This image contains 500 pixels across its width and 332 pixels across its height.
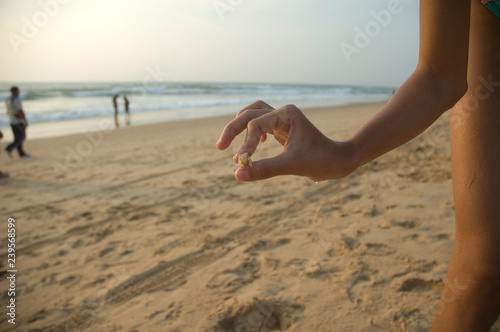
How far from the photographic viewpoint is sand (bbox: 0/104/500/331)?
6.77 feet

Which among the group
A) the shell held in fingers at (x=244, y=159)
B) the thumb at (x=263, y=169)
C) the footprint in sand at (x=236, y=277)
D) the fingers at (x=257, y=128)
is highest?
the fingers at (x=257, y=128)

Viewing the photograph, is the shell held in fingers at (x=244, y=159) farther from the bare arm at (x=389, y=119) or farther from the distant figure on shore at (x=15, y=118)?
the distant figure on shore at (x=15, y=118)

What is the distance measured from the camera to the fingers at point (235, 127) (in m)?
1.00

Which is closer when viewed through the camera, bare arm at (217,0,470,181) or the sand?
bare arm at (217,0,470,181)

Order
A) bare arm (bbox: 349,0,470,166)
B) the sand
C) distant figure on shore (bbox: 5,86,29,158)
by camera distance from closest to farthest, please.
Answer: bare arm (bbox: 349,0,470,166) → the sand → distant figure on shore (bbox: 5,86,29,158)

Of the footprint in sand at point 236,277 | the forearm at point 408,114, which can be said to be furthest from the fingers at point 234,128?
the footprint in sand at point 236,277

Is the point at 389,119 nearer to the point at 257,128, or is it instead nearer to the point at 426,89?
the point at 426,89

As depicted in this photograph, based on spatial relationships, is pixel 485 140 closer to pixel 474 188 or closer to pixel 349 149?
pixel 474 188

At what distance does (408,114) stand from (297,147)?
38 cm

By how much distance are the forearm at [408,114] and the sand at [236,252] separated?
1.26m

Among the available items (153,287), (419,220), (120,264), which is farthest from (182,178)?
(419,220)

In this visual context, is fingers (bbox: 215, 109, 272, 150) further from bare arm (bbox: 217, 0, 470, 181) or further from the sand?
the sand

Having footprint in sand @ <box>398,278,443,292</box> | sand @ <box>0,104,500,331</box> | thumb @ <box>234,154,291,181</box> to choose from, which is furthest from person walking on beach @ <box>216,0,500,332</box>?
footprint in sand @ <box>398,278,443,292</box>

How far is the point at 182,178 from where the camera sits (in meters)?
5.36
